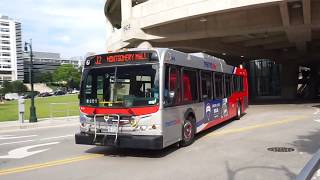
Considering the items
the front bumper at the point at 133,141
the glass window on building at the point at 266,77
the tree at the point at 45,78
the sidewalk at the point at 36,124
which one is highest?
the tree at the point at 45,78

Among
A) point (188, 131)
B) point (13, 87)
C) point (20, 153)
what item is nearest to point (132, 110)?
point (188, 131)

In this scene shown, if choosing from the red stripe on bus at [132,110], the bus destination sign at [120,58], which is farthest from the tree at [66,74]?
the red stripe on bus at [132,110]

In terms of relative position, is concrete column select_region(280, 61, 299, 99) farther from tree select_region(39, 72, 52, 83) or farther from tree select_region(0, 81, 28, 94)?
tree select_region(39, 72, 52, 83)

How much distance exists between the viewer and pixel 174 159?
1061cm

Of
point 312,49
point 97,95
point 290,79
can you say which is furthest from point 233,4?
point 290,79

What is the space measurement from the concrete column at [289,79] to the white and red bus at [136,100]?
44.7 m

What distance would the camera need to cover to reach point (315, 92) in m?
64.4

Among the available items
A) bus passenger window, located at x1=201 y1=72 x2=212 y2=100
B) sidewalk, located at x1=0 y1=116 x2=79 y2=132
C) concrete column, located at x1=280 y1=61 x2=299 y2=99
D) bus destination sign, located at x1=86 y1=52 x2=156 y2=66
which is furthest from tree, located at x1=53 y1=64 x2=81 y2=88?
bus destination sign, located at x1=86 y1=52 x2=156 y2=66

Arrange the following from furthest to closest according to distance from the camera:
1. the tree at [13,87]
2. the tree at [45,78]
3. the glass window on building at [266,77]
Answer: the tree at [45,78], the tree at [13,87], the glass window on building at [266,77]

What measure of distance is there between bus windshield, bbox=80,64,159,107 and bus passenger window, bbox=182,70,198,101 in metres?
1.86

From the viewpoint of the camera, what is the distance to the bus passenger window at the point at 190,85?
12680 millimetres

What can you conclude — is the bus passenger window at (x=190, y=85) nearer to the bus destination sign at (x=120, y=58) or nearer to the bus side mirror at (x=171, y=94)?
the bus side mirror at (x=171, y=94)

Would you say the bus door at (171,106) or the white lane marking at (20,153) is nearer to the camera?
the bus door at (171,106)

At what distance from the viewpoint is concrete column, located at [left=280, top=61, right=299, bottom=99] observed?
2156 inches
